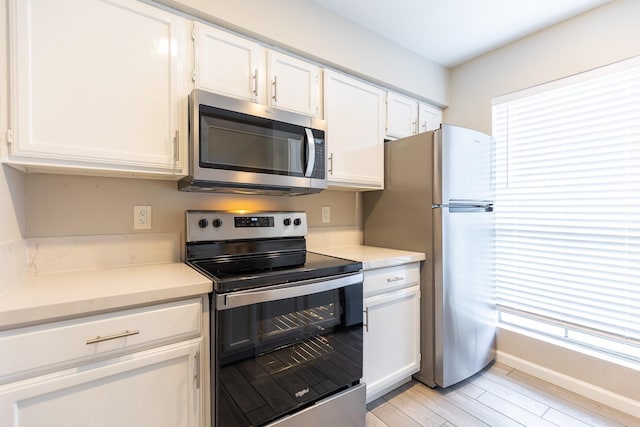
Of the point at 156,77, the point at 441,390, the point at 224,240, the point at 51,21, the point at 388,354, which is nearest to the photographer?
the point at 51,21

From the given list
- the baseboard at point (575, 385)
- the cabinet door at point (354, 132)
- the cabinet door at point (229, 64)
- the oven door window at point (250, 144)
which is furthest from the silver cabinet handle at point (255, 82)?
the baseboard at point (575, 385)

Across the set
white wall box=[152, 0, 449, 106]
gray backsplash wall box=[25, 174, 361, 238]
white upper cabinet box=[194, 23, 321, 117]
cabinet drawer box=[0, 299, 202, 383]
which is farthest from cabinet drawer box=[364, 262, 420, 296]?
white wall box=[152, 0, 449, 106]

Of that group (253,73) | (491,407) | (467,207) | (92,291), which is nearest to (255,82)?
(253,73)

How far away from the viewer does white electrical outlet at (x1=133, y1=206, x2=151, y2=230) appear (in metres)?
1.54

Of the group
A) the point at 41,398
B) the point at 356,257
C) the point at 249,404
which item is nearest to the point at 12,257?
the point at 41,398

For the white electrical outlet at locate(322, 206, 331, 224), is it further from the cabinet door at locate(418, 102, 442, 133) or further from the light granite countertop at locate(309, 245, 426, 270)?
the cabinet door at locate(418, 102, 442, 133)

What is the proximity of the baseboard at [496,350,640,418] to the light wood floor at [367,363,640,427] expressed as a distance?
0.12 ft

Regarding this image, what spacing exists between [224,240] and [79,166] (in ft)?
2.38

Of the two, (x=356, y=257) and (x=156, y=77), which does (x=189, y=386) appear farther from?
(x=156, y=77)

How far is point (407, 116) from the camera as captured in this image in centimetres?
245

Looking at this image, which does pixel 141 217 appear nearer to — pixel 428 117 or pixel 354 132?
pixel 354 132

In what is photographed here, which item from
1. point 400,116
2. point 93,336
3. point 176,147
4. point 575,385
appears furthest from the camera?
point 400,116

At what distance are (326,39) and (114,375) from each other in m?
2.06

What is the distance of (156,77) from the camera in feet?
4.45
